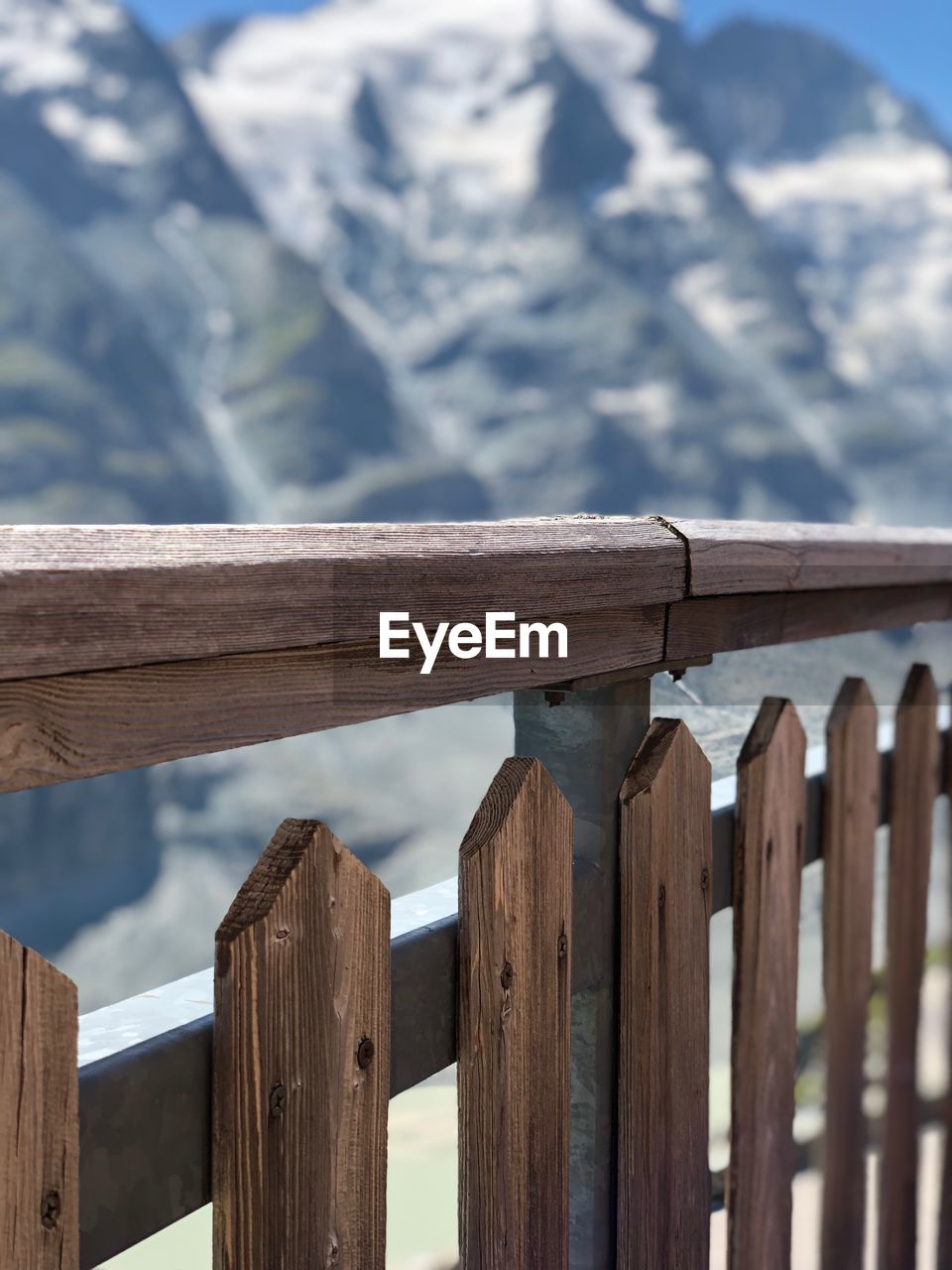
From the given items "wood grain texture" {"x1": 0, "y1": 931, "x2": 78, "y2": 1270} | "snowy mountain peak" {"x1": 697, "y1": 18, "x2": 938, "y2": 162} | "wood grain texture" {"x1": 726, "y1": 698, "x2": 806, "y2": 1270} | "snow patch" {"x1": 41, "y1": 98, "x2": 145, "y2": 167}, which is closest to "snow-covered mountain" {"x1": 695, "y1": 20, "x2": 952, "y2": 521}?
"snowy mountain peak" {"x1": 697, "y1": 18, "x2": 938, "y2": 162}

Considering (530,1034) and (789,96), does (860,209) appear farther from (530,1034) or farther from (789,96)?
(530,1034)

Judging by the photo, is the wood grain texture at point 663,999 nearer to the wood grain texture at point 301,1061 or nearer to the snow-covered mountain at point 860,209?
the wood grain texture at point 301,1061

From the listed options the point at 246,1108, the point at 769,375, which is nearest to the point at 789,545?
the point at 246,1108

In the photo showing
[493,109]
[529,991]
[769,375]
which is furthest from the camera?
[493,109]

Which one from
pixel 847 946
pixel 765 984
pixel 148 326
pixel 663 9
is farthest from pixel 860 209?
pixel 765 984

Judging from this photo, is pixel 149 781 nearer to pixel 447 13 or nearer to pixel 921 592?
pixel 921 592

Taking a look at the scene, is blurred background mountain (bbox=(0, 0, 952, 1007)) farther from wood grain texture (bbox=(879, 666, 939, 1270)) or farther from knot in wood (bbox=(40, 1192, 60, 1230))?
knot in wood (bbox=(40, 1192, 60, 1230))
